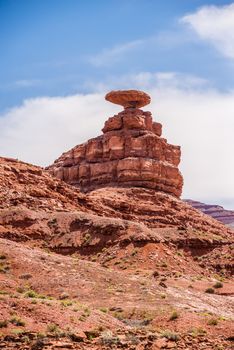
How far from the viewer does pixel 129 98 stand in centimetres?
8925

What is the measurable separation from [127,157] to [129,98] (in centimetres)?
1112

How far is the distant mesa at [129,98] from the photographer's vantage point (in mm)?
88688

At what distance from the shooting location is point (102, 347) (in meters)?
19.4

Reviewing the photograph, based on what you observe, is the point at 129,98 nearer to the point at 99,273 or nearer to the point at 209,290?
the point at 209,290

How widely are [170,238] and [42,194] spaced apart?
13184 mm

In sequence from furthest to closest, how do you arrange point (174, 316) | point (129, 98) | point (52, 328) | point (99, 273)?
point (129, 98) → point (99, 273) → point (174, 316) → point (52, 328)

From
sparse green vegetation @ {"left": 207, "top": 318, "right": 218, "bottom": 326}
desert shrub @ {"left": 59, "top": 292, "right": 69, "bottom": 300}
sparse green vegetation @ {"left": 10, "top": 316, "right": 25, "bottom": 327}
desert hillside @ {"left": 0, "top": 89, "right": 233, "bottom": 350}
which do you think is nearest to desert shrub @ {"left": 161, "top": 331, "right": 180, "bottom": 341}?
desert hillside @ {"left": 0, "top": 89, "right": 233, "bottom": 350}

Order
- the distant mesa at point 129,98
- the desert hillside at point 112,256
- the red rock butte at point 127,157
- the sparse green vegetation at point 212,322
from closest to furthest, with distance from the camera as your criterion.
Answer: the desert hillside at point 112,256
the sparse green vegetation at point 212,322
the red rock butte at point 127,157
the distant mesa at point 129,98

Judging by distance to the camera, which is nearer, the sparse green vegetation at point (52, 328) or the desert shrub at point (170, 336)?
the sparse green vegetation at point (52, 328)

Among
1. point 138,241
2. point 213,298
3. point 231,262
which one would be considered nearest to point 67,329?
point 213,298

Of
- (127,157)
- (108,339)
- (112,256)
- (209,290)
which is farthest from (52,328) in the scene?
(127,157)

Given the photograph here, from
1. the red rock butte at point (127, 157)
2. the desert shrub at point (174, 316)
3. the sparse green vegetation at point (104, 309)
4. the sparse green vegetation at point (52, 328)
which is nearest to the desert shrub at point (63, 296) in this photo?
the sparse green vegetation at point (104, 309)

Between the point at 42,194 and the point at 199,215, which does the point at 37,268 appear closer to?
the point at 42,194

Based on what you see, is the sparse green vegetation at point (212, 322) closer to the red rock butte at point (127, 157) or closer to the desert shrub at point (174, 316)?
the desert shrub at point (174, 316)
